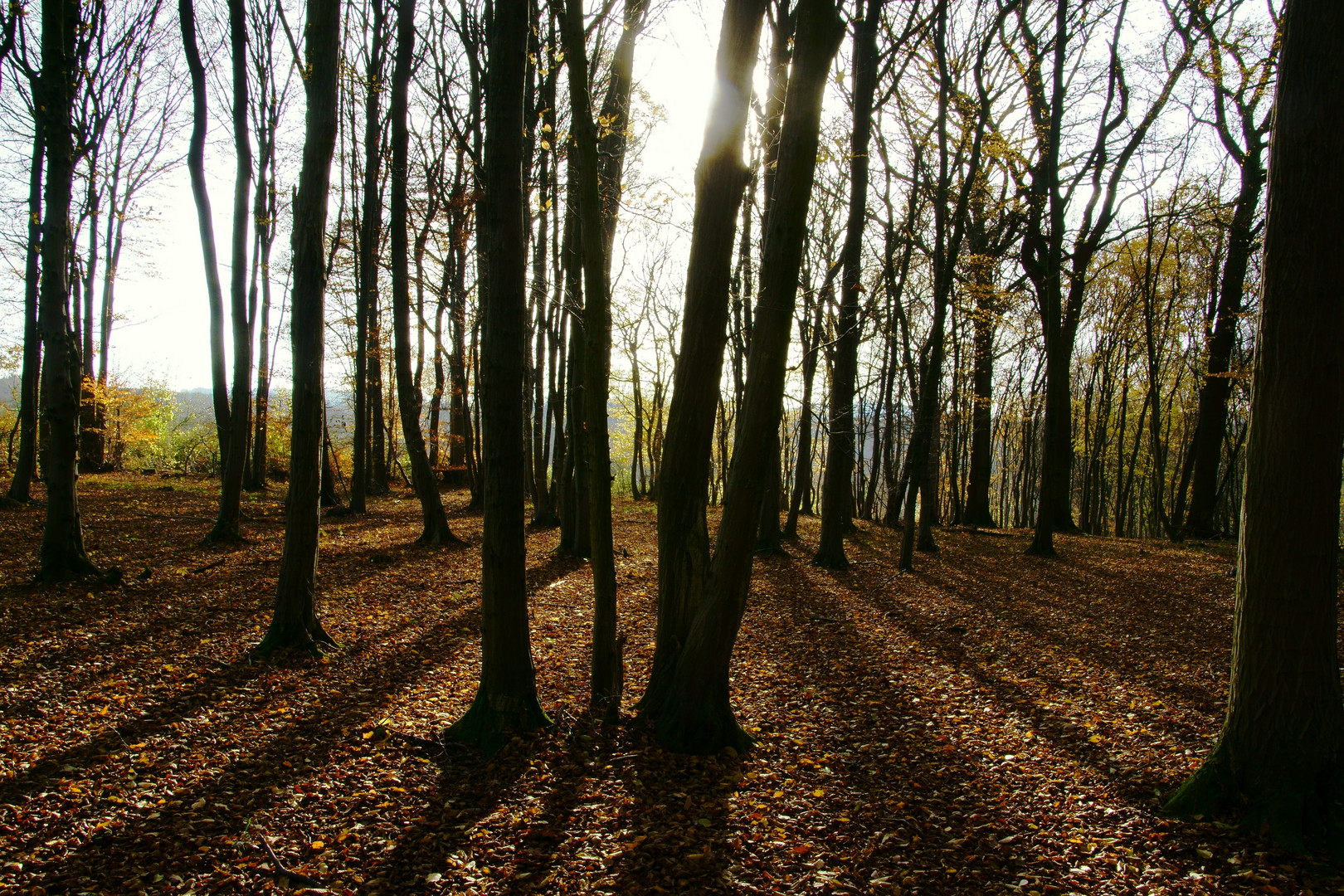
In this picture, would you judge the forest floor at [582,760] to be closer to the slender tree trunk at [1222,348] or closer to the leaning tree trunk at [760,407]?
the leaning tree trunk at [760,407]

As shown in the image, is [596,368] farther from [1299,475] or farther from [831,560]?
[831,560]

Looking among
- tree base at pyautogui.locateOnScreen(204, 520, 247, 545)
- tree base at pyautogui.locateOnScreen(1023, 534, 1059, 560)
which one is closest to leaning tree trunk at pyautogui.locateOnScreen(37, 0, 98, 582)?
tree base at pyautogui.locateOnScreen(204, 520, 247, 545)

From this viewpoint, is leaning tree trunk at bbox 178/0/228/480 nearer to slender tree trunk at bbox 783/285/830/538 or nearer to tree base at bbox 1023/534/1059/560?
slender tree trunk at bbox 783/285/830/538

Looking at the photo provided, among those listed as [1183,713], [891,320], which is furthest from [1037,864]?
[891,320]

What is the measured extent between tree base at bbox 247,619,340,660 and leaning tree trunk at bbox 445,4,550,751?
79.8 inches

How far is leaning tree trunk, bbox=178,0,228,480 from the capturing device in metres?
8.67

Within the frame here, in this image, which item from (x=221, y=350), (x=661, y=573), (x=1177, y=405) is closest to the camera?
(x=661, y=573)

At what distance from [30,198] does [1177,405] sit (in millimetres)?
33868

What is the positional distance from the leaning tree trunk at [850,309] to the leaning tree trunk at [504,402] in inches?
262

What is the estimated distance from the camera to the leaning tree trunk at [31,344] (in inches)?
419

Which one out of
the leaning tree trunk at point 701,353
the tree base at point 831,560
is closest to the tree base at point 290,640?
the leaning tree trunk at point 701,353

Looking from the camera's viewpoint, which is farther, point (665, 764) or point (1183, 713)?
point (1183, 713)

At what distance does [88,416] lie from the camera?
59.3 ft

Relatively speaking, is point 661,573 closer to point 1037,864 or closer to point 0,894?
point 1037,864
